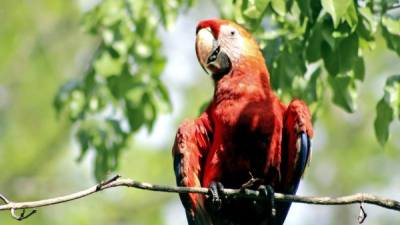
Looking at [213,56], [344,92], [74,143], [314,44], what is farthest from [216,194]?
[74,143]

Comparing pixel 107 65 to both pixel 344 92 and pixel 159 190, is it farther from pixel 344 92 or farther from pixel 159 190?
pixel 159 190

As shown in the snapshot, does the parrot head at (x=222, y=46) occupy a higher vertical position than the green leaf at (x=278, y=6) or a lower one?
higher

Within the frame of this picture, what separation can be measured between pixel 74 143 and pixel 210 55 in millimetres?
6557

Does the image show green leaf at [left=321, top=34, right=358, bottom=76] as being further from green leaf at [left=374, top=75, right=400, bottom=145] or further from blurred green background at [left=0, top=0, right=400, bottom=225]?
blurred green background at [left=0, top=0, right=400, bottom=225]

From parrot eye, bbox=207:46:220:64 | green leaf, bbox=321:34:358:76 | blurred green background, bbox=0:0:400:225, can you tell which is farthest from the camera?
blurred green background, bbox=0:0:400:225

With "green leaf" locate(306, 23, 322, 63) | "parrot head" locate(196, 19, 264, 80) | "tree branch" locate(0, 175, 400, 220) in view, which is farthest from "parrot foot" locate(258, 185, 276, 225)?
"parrot head" locate(196, 19, 264, 80)

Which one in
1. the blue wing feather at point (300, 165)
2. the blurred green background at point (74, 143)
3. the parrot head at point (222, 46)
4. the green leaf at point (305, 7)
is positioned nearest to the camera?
the green leaf at point (305, 7)

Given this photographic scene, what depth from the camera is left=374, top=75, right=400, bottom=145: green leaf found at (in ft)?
17.4

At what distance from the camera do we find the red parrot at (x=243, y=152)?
5109mm

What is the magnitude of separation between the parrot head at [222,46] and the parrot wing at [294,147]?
0.71 meters

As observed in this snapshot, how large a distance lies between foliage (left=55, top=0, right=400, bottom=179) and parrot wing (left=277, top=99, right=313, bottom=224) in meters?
0.42

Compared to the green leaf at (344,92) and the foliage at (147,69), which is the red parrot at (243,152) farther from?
the green leaf at (344,92)

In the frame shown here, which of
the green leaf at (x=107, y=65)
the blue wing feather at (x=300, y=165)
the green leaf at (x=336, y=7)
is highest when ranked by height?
the green leaf at (x=107, y=65)

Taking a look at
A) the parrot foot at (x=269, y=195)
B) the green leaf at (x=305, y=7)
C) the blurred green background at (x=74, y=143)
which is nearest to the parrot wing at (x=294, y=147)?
the parrot foot at (x=269, y=195)
